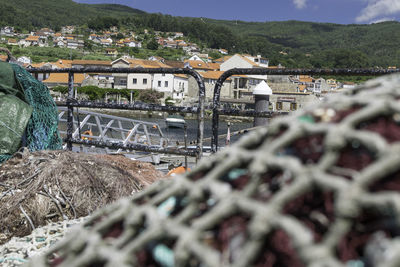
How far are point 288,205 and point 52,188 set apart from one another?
2289 millimetres

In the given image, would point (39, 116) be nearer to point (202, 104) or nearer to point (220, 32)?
point (202, 104)

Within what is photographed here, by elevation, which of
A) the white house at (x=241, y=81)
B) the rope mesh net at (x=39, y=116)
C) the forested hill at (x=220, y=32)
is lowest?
the rope mesh net at (x=39, y=116)

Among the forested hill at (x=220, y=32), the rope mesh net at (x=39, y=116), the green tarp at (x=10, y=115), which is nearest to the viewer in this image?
the green tarp at (x=10, y=115)

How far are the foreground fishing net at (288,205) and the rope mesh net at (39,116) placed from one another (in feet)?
9.42

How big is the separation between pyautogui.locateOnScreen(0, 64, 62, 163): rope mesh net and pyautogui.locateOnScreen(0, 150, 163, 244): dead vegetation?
0.47 meters

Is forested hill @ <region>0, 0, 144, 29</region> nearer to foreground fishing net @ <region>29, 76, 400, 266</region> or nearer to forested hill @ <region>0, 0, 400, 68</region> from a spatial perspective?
forested hill @ <region>0, 0, 400, 68</region>

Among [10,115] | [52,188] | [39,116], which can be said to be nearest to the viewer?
[52,188]

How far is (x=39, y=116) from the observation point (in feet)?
12.0

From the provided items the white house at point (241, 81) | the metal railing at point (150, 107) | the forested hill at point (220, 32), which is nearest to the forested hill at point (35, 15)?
the forested hill at point (220, 32)

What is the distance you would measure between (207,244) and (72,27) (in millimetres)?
196888

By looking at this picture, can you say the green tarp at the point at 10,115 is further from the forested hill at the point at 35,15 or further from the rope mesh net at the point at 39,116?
the forested hill at the point at 35,15

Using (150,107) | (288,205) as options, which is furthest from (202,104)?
(288,205)

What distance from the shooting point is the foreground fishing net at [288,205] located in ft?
2.20

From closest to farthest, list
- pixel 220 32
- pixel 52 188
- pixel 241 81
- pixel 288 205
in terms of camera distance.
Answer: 1. pixel 288 205
2. pixel 52 188
3. pixel 241 81
4. pixel 220 32
